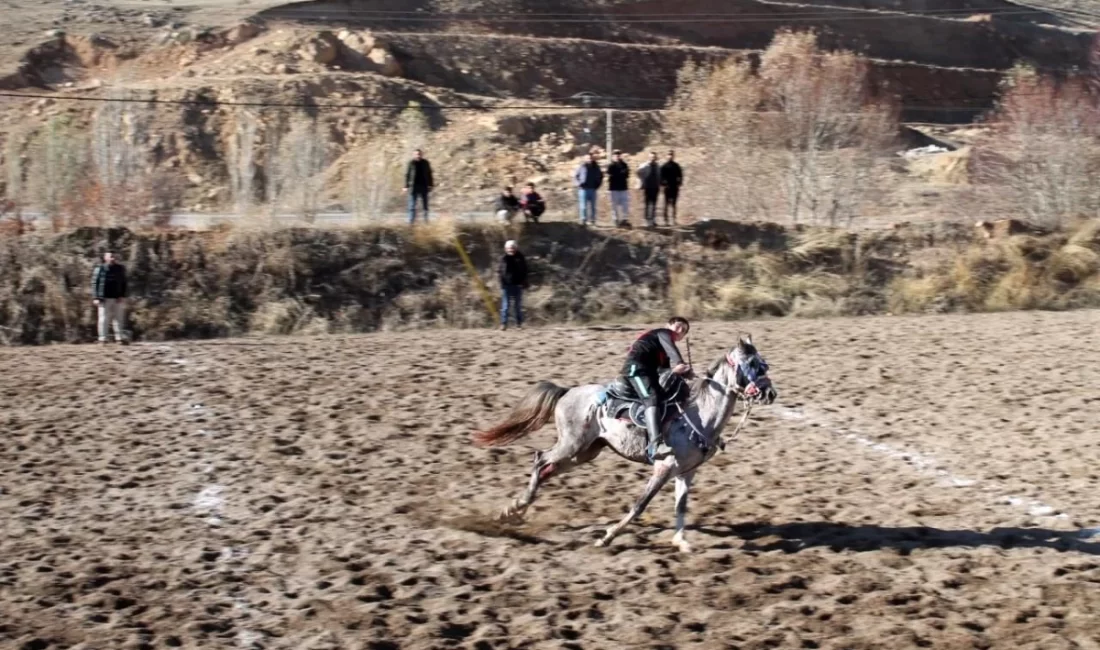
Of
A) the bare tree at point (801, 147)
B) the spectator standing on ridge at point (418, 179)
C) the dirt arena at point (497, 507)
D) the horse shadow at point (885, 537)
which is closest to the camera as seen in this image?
the dirt arena at point (497, 507)

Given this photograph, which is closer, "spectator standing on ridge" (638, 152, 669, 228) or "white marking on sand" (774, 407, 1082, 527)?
"white marking on sand" (774, 407, 1082, 527)

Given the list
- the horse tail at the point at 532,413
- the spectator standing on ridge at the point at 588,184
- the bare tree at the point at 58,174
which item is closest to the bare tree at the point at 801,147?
the spectator standing on ridge at the point at 588,184

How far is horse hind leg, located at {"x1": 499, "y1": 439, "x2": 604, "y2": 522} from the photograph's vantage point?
11523 millimetres

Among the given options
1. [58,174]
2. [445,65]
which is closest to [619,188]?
[58,174]

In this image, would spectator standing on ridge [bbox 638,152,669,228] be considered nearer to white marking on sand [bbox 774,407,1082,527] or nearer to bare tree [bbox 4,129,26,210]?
white marking on sand [bbox 774,407,1082,527]

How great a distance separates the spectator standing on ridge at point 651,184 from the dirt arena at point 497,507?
9.59m

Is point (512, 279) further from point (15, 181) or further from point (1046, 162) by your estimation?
point (1046, 162)

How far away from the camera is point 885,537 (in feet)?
37.1

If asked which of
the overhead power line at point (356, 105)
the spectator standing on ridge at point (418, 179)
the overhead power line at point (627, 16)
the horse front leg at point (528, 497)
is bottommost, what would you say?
the horse front leg at point (528, 497)

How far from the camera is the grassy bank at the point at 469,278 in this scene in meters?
27.0

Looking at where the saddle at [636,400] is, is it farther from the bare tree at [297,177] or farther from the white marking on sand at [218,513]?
the bare tree at [297,177]

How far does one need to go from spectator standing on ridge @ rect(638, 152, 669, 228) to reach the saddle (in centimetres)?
1729

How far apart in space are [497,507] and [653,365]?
2.29 metres

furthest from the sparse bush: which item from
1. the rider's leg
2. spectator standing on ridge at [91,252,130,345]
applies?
the rider's leg
